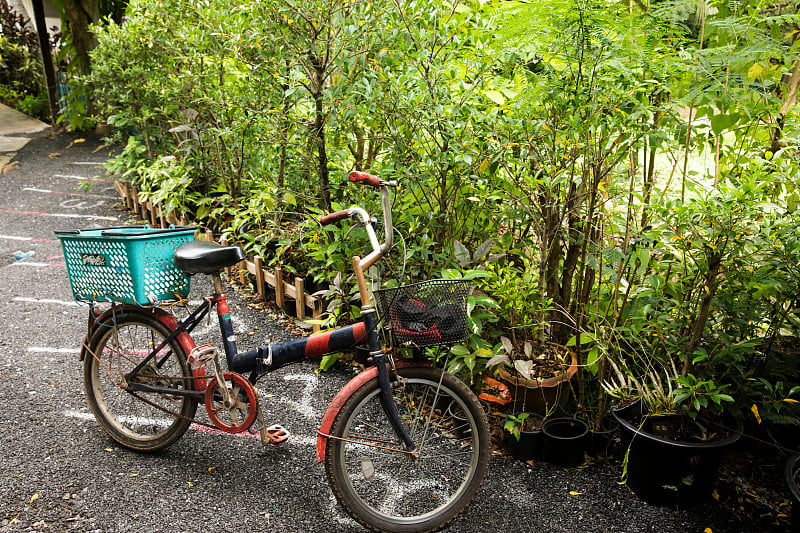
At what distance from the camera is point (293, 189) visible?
4648 millimetres

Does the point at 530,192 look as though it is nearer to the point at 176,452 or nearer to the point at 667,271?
the point at 667,271

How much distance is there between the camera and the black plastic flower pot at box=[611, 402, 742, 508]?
98.3 inches

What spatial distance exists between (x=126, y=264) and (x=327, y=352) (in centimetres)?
100

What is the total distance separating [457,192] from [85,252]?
1990 millimetres

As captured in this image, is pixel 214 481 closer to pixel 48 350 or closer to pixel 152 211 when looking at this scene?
pixel 48 350

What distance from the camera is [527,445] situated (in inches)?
115

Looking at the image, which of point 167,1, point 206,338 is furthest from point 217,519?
point 167,1

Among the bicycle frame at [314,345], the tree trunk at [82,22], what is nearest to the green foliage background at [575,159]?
the bicycle frame at [314,345]

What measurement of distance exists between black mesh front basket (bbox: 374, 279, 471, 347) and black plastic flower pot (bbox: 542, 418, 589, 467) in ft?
3.21

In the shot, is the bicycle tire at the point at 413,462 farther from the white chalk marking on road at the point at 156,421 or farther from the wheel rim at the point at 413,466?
the white chalk marking on road at the point at 156,421

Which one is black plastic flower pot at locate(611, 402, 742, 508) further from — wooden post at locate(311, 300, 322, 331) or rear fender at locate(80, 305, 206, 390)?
wooden post at locate(311, 300, 322, 331)

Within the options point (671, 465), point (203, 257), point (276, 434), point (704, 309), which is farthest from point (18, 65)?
point (671, 465)

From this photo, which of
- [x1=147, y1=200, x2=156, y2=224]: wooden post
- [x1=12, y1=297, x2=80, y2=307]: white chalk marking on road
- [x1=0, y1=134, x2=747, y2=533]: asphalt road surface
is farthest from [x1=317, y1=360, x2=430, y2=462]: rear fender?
[x1=147, y1=200, x2=156, y2=224]: wooden post

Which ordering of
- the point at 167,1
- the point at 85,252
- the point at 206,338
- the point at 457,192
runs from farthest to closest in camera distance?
the point at 167,1
the point at 206,338
the point at 457,192
the point at 85,252
